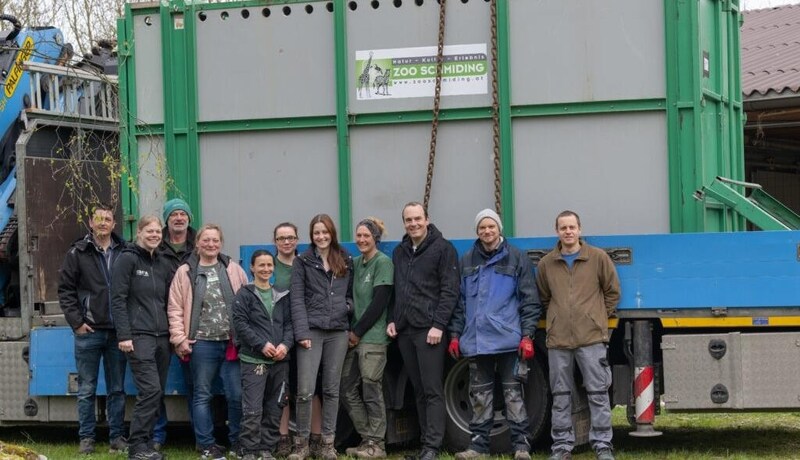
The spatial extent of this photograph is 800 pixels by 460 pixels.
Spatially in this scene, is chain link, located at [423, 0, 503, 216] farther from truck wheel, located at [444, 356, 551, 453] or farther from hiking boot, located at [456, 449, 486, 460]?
hiking boot, located at [456, 449, 486, 460]

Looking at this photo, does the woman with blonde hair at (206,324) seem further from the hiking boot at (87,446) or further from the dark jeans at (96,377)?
the hiking boot at (87,446)

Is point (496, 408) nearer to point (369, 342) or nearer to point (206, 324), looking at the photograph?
point (369, 342)

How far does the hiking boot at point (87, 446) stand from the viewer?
383 inches

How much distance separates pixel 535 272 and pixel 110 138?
14.8 ft

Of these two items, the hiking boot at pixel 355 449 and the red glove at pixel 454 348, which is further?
the hiking boot at pixel 355 449

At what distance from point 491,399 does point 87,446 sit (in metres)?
3.25

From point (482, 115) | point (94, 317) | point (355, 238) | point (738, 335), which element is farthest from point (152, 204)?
point (738, 335)

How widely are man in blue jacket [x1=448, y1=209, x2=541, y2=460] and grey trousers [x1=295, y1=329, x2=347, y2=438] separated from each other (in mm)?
849

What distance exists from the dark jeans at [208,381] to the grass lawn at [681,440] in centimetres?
30

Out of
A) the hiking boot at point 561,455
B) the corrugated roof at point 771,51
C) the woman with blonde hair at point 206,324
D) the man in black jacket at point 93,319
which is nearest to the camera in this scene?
the hiking boot at point 561,455

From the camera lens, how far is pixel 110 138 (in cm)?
1138

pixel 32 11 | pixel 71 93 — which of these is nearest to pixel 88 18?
pixel 32 11

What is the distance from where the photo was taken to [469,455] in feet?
29.5

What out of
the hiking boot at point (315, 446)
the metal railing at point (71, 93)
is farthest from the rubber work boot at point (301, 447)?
the metal railing at point (71, 93)
